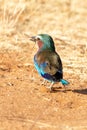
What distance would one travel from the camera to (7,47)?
10.6m

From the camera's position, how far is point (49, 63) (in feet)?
27.0

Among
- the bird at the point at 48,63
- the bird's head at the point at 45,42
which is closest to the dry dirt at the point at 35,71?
the bird at the point at 48,63

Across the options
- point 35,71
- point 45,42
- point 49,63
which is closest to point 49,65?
point 49,63

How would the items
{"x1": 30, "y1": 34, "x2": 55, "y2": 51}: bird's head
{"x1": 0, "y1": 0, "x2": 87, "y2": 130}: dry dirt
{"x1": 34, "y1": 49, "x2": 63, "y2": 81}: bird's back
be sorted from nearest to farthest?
{"x1": 0, "y1": 0, "x2": 87, "y2": 130}: dry dirt, {"x1": 34, "y1": 49, "x2": 63, "y2": 81}: bird's back, {"x1": 30, "y1": 34, "x2": 55, "y2": 51}: bird's head

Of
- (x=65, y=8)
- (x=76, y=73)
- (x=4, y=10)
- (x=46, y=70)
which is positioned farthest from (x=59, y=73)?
(x=65, y=8)

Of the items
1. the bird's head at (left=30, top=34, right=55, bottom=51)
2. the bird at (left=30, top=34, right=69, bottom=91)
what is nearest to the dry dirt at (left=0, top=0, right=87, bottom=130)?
the bird at (left=30, top=34, right=69, bottom=91)

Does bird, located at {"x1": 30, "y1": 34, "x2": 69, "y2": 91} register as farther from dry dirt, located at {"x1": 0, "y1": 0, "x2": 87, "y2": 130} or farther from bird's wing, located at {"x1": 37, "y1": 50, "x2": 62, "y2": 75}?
dry dirt, located at {"x1": 0, "y1": 0, "x2": 87, "y2": 130}

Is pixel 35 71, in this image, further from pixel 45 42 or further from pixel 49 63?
pixel 49 63

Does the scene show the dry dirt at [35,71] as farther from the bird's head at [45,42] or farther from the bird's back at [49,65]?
the bird's head at [45,42]

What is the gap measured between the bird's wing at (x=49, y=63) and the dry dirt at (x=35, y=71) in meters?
0.42

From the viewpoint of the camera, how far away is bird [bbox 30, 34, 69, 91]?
8.08 m

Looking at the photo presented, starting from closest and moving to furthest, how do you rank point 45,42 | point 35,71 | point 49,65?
Result: point 49,65 < point 45,42 < point 35,71

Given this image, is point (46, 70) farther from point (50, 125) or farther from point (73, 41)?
point (73, 41)

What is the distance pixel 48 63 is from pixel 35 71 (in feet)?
4.75
